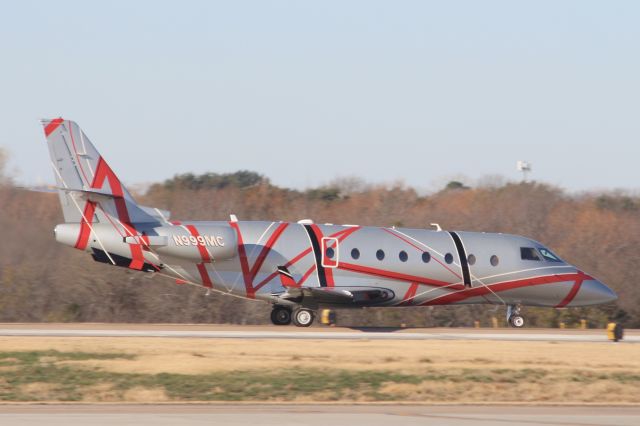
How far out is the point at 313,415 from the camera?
19.3 metres

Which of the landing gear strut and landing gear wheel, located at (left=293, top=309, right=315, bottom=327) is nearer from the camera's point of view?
landing gear wheel, located at (left=293, top=309, right=315, bottom=327)

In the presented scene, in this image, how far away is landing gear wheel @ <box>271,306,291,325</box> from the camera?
3612cm

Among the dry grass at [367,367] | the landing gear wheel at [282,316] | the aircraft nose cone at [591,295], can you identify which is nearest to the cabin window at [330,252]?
the landing gear wheel at [282,316]

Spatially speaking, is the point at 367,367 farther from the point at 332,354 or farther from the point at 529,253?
the point at 529,253

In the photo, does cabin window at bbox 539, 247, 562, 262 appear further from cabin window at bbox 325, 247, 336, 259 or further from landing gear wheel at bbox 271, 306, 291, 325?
landing gear wheel at bbox 271, 306, 291, 325

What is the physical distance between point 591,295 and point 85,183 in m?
17.2

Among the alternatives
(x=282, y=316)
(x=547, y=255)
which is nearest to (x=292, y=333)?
(x=282, y=316)

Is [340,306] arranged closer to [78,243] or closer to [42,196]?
[78,243]

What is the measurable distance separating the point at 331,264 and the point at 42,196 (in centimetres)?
2098

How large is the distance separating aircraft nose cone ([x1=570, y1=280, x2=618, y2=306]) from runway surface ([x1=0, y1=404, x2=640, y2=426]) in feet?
51.2

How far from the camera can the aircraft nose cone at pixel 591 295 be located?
36.7 m

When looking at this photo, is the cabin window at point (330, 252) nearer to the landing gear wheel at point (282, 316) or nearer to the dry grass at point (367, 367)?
the landing gear wheel at point (282, 316)

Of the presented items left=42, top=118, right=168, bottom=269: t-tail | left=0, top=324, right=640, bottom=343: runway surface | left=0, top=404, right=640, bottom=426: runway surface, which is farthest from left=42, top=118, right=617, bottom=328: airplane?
left=0, top=404, right=640, bottom=426: runway surface

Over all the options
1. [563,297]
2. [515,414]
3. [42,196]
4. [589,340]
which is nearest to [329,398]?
[515,414]
